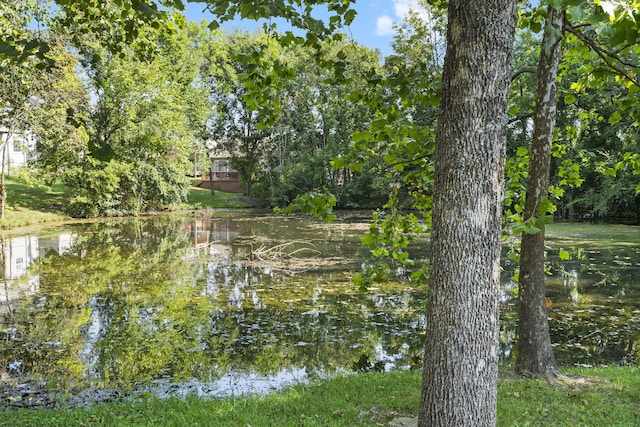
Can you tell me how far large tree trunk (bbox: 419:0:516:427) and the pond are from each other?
4.08 meters

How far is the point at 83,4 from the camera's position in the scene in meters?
4.49

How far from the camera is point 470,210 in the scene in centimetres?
251

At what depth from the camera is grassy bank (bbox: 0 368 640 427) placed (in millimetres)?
4359

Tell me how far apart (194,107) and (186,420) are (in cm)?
3937

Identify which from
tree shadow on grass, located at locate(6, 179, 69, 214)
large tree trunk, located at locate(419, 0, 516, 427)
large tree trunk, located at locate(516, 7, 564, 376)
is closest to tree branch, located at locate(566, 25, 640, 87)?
large tree trunk, located at locate(516, 7, 564, 376)

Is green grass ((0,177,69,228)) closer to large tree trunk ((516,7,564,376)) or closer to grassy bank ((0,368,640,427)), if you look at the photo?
grassy bank ((0,368,640,427))

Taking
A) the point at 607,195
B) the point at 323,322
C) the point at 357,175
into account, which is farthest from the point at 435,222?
the point at 357,175

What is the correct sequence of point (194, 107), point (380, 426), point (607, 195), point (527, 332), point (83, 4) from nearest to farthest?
1. point (380, 426)
2. point (83, 4)
3. point (527, 332)
4. point (607, 195)
5. point (194, 107)

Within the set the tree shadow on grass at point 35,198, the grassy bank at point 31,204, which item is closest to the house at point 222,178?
the grassy bank at point 31,204

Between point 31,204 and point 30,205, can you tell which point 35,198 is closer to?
point 31,204

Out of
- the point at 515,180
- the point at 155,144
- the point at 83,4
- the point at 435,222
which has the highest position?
the point at 155,144

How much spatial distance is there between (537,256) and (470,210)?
3.63 metres

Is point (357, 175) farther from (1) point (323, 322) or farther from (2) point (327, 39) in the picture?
(2) point (327, 39)

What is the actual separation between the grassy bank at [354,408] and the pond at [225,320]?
0.99m
